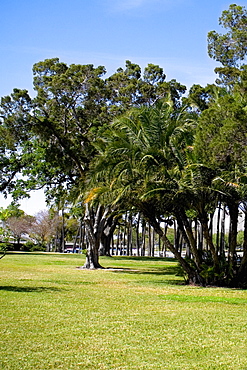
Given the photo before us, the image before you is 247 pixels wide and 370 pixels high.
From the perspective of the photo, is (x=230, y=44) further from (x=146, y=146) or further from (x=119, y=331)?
(x=119, y=331)

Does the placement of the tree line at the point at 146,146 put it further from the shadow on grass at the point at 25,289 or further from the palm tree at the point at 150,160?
the shadow on grass at the point at 25,289

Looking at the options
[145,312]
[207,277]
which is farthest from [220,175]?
[145,312]

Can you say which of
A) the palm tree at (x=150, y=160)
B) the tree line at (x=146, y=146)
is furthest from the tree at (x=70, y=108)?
the palm tree at (x=150, y=160)

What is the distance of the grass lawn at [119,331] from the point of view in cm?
687

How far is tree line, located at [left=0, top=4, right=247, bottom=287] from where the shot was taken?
1755cm

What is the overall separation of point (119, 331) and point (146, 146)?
1097 centimetres

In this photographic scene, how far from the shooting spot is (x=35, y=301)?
41.0 ft

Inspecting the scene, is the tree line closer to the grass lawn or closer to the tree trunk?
the tree trunk

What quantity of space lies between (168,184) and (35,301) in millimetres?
7161

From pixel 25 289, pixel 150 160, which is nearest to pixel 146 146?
pixel 150 160

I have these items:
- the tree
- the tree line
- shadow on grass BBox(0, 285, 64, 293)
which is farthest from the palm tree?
the tree

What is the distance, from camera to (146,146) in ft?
62.6

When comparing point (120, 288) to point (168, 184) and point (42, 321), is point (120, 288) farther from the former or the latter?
point (42, 321)

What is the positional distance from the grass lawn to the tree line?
4511 mm
